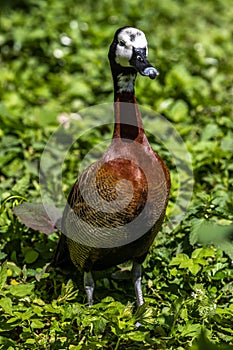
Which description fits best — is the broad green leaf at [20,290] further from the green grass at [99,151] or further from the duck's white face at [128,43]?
the duck's white face at [128,43]

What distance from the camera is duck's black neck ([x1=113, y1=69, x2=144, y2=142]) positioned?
3.36 m

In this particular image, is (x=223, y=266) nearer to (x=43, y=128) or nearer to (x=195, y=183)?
(x=195, y=183)

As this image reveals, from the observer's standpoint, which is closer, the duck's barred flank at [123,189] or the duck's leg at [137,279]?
the duck's barred flank at [123,189]

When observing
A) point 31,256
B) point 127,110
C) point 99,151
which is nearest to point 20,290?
point 31,256

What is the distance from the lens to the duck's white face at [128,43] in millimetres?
3203

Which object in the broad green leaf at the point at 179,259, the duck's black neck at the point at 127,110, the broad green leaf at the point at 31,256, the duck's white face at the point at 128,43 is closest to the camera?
the duck's white face at the point at 128,43

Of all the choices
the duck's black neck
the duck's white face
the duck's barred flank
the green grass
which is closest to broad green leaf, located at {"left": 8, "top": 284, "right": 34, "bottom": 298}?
the green grass

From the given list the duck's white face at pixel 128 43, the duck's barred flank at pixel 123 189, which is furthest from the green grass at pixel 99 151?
the duck's white face at pixel 128 43

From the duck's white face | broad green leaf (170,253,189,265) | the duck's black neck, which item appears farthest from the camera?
broad green leaf (170,253,189,265)

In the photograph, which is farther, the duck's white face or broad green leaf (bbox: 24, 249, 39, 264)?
broad green leaf (bbox: 24, 249, 39, 264)

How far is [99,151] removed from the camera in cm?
516

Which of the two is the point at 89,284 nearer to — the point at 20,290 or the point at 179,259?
the point at 20,290

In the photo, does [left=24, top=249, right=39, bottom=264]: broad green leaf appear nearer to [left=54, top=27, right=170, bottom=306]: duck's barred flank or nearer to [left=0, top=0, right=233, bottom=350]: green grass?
[left=0, top=0, right=233, bottom=350]: green grass

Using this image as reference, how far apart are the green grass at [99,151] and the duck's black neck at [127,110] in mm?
708
